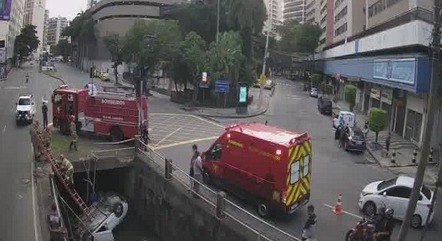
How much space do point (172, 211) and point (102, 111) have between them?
10479 mm

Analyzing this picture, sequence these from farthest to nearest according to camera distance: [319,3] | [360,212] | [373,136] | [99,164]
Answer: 1. [319,3]
2. [373,136]
3. [99,164]
4. [360,212]

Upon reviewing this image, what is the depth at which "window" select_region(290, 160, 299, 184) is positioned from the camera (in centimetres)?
1728

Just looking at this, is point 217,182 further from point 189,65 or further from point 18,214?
point 189,65

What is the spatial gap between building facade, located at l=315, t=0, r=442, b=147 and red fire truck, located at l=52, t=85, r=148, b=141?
51.9 ft

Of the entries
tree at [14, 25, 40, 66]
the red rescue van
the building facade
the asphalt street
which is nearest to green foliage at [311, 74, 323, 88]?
the building facade

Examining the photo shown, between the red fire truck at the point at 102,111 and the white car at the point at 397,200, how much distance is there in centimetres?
1361

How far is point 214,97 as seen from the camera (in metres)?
56.1

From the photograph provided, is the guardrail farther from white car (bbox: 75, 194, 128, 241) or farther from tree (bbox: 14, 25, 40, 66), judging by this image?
tree (bbox: 14, 25, 40, 66)

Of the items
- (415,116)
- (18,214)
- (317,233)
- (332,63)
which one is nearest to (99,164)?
(18,214)

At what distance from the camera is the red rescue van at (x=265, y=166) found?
1711 centimetres

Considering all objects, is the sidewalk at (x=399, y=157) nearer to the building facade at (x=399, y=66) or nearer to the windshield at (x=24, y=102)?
the building facade at (x=399, y=66)

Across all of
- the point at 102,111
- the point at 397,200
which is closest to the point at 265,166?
the point at 397,200

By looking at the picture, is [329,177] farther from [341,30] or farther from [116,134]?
[341,30]

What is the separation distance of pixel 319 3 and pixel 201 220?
449 feet
